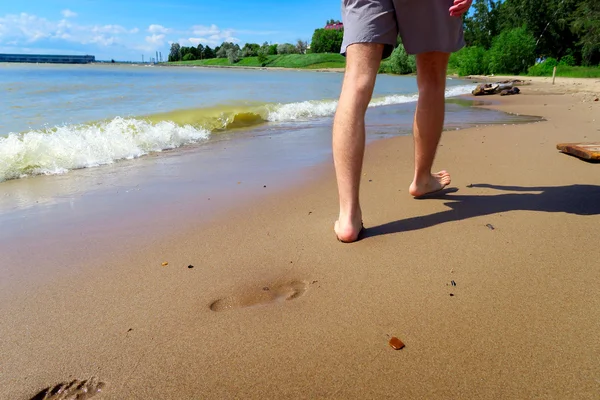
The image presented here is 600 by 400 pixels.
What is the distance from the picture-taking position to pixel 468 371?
104 centimetres

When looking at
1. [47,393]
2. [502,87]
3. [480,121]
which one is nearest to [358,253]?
[47,393]

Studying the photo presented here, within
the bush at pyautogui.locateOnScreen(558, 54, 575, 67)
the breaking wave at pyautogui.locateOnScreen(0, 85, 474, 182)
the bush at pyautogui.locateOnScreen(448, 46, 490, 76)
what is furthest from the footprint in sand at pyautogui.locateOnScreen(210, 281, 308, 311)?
the bush at pyautogui.locateOnScreen(448, 46, 490, 76)

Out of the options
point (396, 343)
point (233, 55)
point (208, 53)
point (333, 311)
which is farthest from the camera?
point (208, 53)

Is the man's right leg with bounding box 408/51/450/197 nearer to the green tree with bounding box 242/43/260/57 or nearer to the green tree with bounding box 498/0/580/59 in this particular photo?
the green tree with bounding box 498/0/580/59

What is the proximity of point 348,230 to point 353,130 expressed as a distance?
41cm

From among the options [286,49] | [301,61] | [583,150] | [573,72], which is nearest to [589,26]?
[573,72]

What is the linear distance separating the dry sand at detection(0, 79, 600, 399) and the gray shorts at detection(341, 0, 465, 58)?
79 cm

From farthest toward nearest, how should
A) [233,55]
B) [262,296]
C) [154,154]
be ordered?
[233,55]
[154,154]
[262,296]

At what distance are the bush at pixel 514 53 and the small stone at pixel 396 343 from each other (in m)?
48.3

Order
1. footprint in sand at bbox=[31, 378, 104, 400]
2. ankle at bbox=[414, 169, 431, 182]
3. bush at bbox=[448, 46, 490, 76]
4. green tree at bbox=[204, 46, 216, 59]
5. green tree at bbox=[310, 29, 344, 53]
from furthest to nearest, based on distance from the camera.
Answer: green tree at bbox=[204, 46, 216, 59] → green tree at bbox=[310, 29, 344, 53] → bush at bbox=[448, 46, 490, 76] → ankle at bbox=[414, 169, 431, 182] → footprint in sand at bbox=[31, 378, 104, 400]

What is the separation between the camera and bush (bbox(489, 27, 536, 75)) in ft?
140

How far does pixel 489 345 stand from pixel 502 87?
51.2ft

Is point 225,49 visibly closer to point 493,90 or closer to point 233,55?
point 233,55

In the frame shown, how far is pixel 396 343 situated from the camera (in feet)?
3.76
